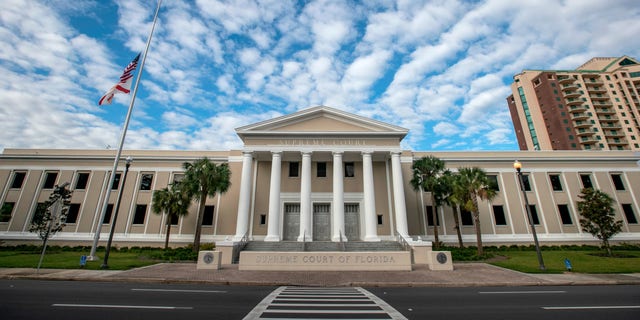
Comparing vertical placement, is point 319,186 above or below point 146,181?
below

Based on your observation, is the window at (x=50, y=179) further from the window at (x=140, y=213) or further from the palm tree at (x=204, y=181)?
the palm tree at (x=204, y=181)

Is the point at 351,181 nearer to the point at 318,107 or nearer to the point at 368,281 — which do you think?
the point at 318,107

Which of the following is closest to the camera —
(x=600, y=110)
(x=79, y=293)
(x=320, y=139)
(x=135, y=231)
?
(x=79, y=293)

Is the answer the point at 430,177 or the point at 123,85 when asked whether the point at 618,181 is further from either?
the point at 123,85

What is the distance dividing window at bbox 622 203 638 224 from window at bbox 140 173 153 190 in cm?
4948

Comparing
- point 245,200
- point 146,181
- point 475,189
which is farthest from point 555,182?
point 146,181

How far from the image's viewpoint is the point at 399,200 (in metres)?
23.4

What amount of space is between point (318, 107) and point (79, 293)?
21.1 meters

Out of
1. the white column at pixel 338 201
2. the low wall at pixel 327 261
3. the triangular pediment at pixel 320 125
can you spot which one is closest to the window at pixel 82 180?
the triangular pediment at pixel 320 125

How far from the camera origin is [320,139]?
2520 centimetres

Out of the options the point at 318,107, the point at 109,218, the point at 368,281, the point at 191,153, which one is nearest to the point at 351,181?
the point at 318,107

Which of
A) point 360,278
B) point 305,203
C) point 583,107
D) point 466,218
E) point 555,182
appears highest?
point 583,107

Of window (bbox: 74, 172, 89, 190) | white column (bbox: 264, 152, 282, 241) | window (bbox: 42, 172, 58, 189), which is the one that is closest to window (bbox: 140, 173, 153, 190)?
window (bbox: 74, 172, 89, 190)

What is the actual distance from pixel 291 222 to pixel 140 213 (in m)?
15.5
